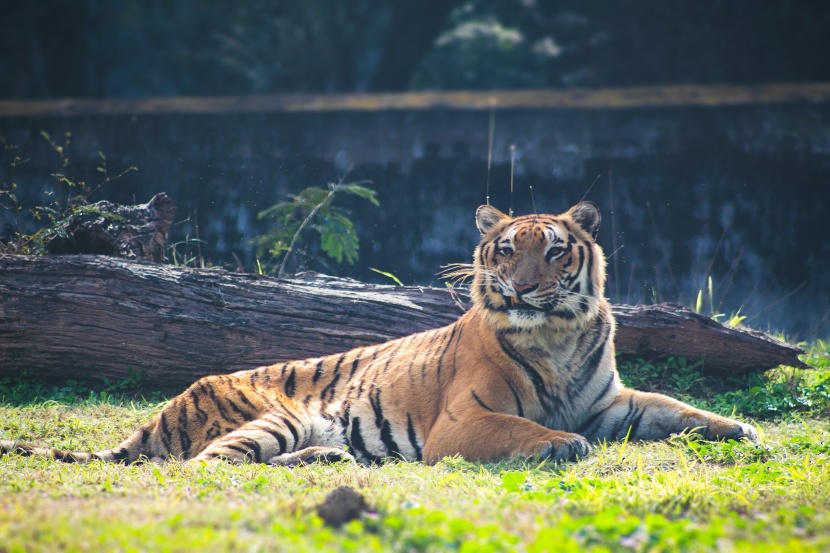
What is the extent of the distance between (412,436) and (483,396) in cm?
52

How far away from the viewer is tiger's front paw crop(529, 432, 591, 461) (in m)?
4.32

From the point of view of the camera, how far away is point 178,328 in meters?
6.29

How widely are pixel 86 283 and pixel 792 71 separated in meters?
11.0

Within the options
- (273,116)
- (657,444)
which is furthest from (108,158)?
(657,444)

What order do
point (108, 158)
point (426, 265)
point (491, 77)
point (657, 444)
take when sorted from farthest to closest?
point (491, 77) < point (108, 158) < point (426, 265) < point (657, 444)

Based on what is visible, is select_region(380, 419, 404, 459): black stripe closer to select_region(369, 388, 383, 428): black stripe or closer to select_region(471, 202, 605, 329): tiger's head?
select_region(369, 388, 383, 428): black stripe

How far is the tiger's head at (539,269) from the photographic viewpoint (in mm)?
4809

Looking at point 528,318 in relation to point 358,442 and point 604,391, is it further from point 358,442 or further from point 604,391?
point 358,442

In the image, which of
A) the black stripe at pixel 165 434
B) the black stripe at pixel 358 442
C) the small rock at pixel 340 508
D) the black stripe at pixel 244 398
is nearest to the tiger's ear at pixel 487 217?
the black stripe at pixel 358 442

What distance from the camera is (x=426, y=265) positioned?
28.9 feet

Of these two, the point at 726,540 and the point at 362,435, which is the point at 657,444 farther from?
the point at 726,540

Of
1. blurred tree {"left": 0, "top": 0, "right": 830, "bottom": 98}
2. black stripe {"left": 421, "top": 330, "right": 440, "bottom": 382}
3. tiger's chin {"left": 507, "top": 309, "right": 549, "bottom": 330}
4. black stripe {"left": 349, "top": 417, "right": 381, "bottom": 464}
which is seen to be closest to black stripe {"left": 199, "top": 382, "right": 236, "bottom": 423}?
black stripe {"left": 349, "top": 417, "right": 381, "bottom": 464}

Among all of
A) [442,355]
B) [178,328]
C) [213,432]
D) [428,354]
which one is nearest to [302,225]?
[178,328]

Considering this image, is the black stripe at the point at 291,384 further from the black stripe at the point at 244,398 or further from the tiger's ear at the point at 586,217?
the tiger's ear at the point at 586,217
